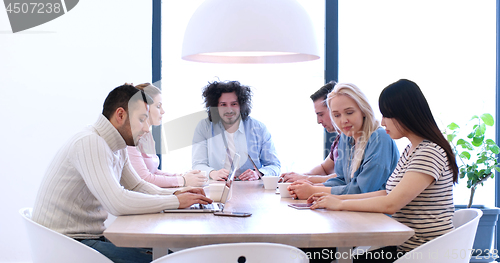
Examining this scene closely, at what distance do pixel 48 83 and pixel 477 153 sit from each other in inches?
139

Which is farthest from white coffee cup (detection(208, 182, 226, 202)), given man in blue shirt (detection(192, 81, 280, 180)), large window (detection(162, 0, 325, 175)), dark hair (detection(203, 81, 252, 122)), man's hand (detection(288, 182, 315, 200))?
large window (detection(162, 0, 325, 175))

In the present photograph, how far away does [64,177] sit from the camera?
5.75 feet

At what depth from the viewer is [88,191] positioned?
1.82 metres

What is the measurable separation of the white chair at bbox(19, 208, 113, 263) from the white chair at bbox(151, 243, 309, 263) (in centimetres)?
51

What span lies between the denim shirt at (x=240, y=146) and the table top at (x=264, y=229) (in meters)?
1.60

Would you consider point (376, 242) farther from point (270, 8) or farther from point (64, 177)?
point (64, 177)

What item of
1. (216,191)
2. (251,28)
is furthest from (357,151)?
(251,28)

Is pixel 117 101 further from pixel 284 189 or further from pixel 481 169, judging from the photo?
pixel 481 169

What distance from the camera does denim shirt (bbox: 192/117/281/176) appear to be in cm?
327

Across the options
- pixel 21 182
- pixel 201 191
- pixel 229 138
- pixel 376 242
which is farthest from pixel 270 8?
pixel 21 182

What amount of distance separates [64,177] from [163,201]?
0.44 m

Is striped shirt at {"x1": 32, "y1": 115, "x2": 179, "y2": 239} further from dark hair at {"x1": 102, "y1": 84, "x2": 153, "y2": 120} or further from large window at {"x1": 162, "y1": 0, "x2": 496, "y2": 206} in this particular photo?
large window at {"x1": 162, "y1": 0, "x2": 496, "y2": 206}

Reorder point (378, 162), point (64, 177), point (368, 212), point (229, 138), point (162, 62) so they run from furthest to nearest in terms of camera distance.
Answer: point (162, 62) → point (229, 138) → point (378, 162) → point (64, 177) → point (368, 212)

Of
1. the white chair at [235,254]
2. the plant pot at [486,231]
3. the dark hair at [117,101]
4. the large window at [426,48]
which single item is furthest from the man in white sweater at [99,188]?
the plant pot at [486,231]
